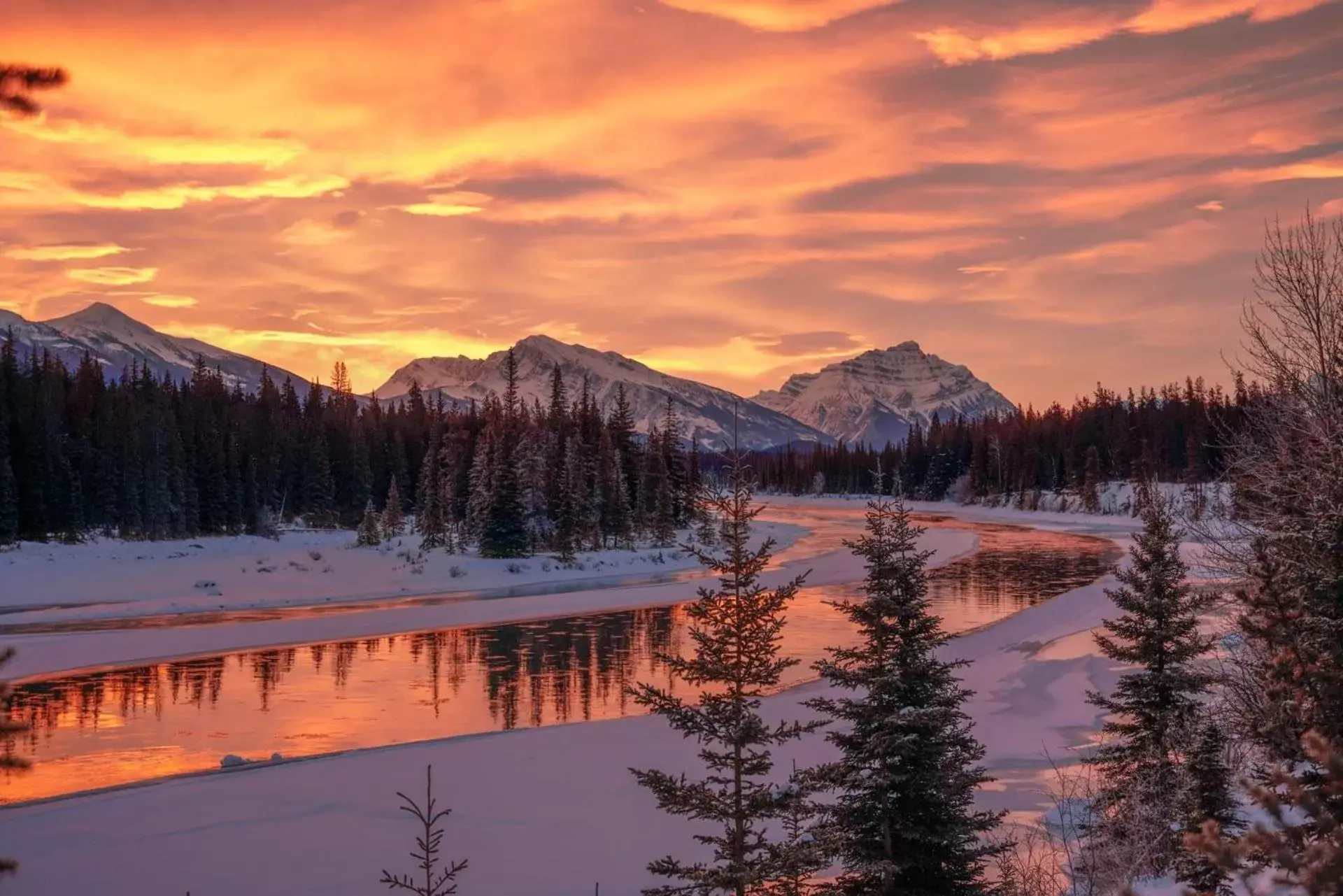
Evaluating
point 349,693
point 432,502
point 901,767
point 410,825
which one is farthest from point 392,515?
point 901,767

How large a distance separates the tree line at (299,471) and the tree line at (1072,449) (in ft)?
80.7

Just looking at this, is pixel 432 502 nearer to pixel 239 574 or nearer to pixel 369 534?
pixel 369 534

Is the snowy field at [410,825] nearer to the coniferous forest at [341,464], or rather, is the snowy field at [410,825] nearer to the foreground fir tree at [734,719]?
the foreground fir tree at [734,719]

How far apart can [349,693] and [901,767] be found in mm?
18278

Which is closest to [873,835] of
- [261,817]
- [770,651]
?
[770,651]

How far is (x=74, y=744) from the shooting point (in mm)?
19812

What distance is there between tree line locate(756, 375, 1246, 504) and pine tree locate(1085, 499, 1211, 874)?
66228mm

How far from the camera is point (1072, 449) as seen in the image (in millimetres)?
114438

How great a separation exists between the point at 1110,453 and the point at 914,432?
187ft

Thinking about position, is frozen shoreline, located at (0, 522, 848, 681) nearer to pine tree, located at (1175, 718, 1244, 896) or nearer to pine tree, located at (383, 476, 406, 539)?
pine tree, located at (383, 476, 406, 539)

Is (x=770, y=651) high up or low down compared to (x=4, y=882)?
up

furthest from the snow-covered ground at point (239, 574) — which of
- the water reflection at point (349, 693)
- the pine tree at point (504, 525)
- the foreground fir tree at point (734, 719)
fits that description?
the foreground fir tree at point (734, 719)

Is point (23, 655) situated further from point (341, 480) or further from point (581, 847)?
point (341, 480)

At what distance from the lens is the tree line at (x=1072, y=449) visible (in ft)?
329
